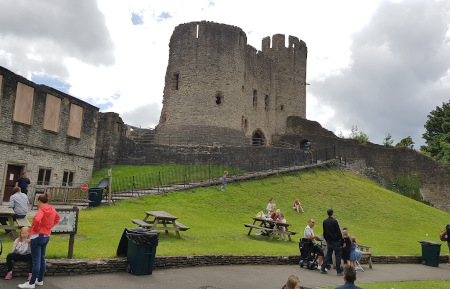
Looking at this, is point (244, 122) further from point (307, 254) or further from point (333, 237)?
point (333, 237)

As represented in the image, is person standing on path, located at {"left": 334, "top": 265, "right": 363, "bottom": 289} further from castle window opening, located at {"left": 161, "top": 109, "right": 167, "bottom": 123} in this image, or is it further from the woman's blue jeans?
castle window opening, located at {"left": 161, "top": 109, "right": 167, "bottom": 123}

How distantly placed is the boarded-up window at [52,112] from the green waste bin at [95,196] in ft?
18.5

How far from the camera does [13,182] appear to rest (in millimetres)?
19750

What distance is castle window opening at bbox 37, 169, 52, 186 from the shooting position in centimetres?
2128

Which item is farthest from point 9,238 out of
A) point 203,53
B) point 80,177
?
point 203,53

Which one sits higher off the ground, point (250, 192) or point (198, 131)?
point (198, 131)

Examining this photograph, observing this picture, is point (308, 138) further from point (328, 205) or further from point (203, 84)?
point (328, 205)

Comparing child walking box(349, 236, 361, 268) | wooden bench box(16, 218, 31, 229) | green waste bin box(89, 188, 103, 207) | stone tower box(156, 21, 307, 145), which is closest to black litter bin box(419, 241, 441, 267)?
child walking box(349, 236, 361, 268)

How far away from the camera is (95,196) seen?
1848 centimetres

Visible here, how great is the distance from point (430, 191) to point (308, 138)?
41.2 feet

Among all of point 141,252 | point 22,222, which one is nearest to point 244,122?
point 22,222

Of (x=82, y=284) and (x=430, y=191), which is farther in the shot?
(x=430, y=191)

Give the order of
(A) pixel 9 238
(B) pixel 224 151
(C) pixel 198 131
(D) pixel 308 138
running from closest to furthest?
(A) pixel 9 238, (B) pixel 224 151, (C) pixel 198 131, (D) pixel 308 138

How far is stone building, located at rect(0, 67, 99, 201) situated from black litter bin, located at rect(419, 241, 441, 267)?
18485mm
